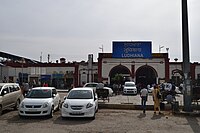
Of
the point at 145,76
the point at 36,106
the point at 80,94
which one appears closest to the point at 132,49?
the point at 145,76

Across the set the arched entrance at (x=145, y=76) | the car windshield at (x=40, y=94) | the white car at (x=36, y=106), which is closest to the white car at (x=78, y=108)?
the white car at (x=36, y=106)

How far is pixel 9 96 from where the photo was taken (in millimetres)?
16484

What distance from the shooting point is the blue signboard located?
4231 centimetres

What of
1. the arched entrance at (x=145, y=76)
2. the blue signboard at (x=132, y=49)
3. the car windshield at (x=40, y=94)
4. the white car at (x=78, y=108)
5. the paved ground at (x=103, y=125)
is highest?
the blue signboard at (x=132, y=49)

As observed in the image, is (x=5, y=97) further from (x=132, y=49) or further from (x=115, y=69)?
(x=115, y=69)

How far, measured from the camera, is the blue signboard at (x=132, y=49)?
42312 millimetres

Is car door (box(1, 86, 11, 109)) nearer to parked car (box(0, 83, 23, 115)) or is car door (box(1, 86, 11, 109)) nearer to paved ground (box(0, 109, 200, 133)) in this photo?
parked car (box(0, 83, 23, 115))

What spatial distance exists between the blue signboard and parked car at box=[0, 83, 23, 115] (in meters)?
25.4

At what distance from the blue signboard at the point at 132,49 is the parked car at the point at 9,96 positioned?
2539 centimetres

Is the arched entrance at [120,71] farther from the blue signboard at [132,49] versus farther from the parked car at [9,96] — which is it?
the parked car at [9,96]

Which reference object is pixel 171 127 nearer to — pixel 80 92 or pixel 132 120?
pixel 132 120

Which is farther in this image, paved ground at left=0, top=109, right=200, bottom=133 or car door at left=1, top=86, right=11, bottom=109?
car door at left=1, top=86, right=11, bottom=109

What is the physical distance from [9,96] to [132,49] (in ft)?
91.8

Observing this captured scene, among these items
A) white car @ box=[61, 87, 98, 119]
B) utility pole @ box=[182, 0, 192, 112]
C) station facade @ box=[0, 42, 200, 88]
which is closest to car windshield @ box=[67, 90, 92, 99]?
white car @ box=[61, 87, 98, 119]
